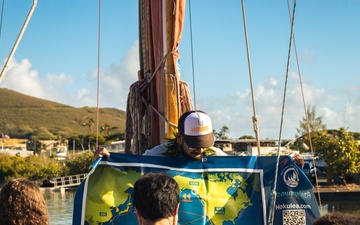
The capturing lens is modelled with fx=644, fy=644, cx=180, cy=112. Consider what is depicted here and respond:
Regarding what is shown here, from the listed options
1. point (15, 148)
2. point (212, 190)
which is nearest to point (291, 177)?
point (212, 190)

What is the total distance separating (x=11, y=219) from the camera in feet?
9.48

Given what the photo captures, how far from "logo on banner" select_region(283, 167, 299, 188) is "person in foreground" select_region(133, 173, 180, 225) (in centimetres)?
182

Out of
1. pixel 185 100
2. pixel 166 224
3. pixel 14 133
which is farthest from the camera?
pixel 14 133

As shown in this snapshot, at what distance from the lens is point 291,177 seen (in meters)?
4.61

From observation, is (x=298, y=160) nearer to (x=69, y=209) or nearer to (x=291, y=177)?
(x=291, y=177)

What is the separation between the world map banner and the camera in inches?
173

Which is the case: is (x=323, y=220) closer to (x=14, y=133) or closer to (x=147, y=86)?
(x=147, y=86)

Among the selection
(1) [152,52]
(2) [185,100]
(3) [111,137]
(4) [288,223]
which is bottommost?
(4) [288,223]

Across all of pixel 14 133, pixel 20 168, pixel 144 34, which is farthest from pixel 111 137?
pixel 144 34

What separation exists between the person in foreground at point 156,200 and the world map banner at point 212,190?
1.49 m

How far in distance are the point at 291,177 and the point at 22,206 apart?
2.28m

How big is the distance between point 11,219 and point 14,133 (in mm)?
183336

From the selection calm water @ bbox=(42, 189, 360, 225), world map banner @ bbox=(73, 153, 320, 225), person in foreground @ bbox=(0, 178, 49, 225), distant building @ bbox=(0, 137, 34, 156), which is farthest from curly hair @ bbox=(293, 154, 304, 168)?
distant building @ bbox=(0, 137, 34, 156)

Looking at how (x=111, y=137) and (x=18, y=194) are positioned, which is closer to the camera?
(x=18, y=194)
